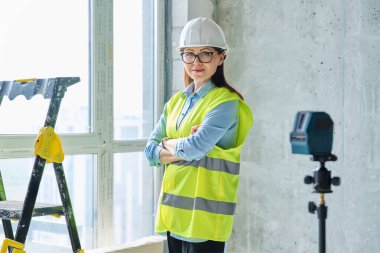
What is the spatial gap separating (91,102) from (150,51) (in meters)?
0.64

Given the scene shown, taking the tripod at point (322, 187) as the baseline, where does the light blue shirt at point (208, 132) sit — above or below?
above

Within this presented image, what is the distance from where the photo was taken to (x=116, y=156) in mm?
3406

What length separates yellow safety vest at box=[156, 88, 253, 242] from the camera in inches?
88.2

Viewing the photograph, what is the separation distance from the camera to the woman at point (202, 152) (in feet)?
7.32

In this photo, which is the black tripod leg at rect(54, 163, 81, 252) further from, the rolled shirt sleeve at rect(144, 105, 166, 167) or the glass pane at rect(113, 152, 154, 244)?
the glass pane at rect(113, 152, 154, 244)

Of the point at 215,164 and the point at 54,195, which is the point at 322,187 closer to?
the point at 215,164

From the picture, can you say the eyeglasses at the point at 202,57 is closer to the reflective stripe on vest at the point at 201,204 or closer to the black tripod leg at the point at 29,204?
the reflective stripe on vest at the point at 201,204

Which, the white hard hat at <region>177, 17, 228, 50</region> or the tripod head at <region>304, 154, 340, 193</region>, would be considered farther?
the white hard hat at <region>177, 17, 228, 50</region>

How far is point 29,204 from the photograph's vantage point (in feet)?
6.88

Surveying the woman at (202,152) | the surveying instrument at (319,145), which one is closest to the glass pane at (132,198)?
the woman at (202,152)

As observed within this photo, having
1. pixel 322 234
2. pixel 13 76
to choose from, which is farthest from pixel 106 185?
pixel 322 234

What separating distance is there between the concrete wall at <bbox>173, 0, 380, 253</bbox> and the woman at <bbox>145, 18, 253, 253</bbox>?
102 centimetres

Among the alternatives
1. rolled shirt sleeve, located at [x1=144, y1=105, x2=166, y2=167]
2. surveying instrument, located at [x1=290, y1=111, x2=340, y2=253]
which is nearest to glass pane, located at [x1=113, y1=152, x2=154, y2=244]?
rolled shirt sleeve, located at [x1=144, y1=105, x2=166, y2=167]

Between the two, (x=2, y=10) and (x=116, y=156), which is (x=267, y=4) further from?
(x=2, y=10)
